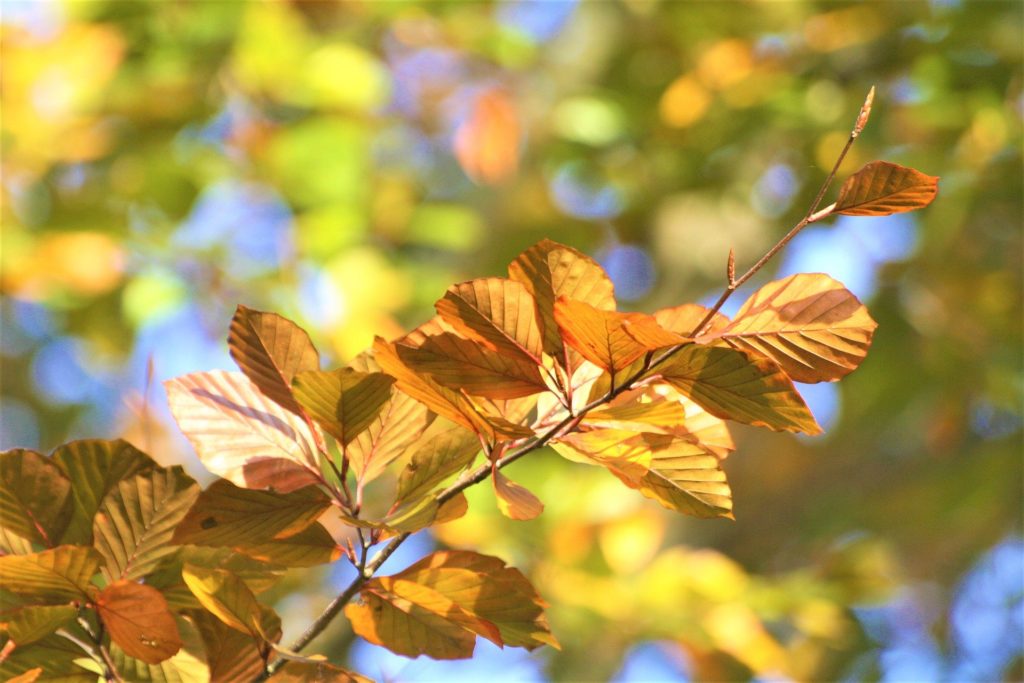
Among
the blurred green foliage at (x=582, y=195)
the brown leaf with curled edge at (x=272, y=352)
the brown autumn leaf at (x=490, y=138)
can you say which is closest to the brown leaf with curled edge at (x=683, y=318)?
the brown leaf with curled edge at (x=272, y=352)

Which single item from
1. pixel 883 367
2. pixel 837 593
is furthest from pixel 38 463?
pixel 883 367

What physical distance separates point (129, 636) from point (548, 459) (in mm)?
1095

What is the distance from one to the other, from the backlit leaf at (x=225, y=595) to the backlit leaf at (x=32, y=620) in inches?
1.4

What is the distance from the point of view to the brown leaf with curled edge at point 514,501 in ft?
0.88

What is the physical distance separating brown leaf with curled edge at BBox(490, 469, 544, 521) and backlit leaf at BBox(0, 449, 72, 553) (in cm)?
13

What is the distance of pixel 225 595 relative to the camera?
0.27 meters

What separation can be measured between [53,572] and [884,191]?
0.24 metres

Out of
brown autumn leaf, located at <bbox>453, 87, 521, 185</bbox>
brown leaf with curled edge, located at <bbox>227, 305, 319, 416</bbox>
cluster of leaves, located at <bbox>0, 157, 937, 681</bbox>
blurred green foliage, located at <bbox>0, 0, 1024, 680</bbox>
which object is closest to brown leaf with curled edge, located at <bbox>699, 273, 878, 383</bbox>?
cluster of leaves, located at <bbox>0, 157, 937, 681</bbox>

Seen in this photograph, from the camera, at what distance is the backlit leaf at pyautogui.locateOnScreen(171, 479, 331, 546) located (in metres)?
0.29

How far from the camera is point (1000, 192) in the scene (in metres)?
1.44

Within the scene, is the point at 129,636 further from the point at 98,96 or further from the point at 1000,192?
the point at 1000,192

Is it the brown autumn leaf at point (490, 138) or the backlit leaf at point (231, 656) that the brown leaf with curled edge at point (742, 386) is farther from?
the brown autumn leaf at point (490, 138)

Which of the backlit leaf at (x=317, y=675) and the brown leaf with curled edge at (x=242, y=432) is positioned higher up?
the brown leaf with curled edge at (x=242, y=432)

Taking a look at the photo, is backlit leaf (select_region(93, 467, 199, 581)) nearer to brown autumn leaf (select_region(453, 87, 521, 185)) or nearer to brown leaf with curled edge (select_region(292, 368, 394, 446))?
brown leaf with curled edge (select_region(292, 368, 394, 446))
